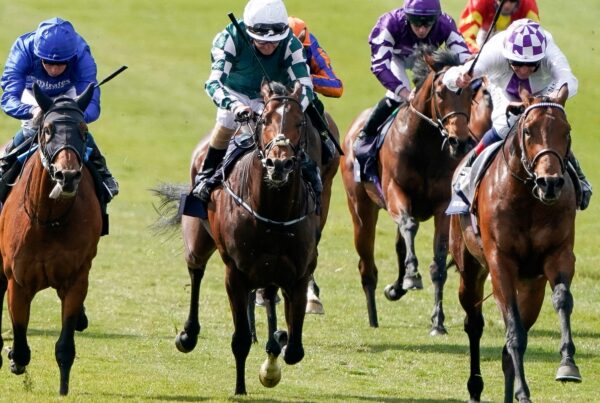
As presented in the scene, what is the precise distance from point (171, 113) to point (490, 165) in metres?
24.8

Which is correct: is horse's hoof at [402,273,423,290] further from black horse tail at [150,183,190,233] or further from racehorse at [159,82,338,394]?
racehorse at [159,82,338,394]

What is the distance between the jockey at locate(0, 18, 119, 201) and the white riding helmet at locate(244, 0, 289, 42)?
4.13 feet

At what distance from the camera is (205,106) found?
116 ft

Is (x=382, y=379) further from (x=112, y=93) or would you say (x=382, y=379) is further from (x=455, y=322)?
(x=112, y=93)

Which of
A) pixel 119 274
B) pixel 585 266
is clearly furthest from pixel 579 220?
pixel 119 274

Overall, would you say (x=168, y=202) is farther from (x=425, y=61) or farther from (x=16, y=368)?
(x=16, y=368)

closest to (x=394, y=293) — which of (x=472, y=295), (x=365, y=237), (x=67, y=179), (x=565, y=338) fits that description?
(x=365, y=237)

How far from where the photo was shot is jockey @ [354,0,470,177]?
14445 millimetres

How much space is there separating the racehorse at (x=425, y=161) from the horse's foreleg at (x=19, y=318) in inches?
169

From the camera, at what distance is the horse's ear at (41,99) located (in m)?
9.96

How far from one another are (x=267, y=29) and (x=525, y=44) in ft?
6.80

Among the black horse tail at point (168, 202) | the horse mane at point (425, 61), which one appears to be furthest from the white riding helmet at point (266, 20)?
the horse mane at point (425, 61)

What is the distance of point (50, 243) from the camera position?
33.4ft

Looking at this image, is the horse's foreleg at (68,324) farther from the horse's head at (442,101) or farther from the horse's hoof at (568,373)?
the horse's head at (442,101)
